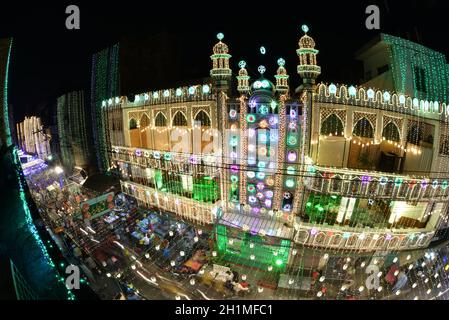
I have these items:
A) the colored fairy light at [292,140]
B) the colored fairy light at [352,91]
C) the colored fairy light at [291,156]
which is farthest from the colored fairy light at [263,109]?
the colored fairy light at [352,91]

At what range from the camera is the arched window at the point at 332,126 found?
1248 centimetres

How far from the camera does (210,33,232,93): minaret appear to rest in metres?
12.6

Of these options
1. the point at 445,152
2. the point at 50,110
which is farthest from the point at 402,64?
the point at 50,110

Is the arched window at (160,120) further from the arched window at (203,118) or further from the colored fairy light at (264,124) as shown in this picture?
the colored fairy light at (264,124)

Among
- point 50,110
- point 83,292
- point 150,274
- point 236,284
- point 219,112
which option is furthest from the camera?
point 50,110

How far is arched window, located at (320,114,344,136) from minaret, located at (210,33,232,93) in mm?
5781

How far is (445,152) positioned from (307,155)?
789 centimetres

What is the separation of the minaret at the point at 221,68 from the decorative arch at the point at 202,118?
195 cm

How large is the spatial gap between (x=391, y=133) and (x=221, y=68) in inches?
402

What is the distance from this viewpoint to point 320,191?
11.3 m

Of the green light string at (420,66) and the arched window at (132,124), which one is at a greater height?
the green light string at (420,66)

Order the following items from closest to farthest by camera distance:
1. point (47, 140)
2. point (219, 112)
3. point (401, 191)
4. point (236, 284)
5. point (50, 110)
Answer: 1. point (401, 191)
2. point (236, 284)
3. point (219, 112)
4. point (50, 110)
5. point (47, 140)

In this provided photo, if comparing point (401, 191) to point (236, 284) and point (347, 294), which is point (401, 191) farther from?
point (236, 284)

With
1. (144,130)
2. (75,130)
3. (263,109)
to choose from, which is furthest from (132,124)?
(263,109)
